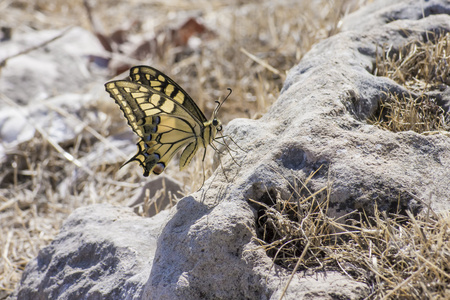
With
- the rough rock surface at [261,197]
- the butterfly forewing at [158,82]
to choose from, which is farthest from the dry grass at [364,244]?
the butterfly forewing at [158,82]

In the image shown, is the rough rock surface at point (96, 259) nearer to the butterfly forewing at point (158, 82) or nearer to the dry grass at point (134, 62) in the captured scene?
the dry grass at point (134, 62)

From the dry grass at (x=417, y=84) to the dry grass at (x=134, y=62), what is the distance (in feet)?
3.33

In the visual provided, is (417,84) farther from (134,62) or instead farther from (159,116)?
(134,62)

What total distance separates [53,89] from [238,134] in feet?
12.7

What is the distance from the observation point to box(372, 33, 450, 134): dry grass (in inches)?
104

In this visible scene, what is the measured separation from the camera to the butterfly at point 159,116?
9.18 ft

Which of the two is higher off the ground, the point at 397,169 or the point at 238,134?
the point at 238,134

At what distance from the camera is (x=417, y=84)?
298 cm

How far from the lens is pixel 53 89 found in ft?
19.0

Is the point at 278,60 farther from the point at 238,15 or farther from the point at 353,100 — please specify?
the point at 353,100

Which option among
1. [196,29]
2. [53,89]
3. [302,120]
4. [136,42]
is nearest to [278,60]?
[196,29]

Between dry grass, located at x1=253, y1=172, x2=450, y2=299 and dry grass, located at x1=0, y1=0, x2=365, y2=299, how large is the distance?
0.99 metres

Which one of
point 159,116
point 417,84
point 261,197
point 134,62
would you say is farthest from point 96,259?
point 134,62

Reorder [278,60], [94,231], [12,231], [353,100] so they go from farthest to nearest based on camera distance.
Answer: [278,60] → [12,231] → [94,231] → [353,100]
